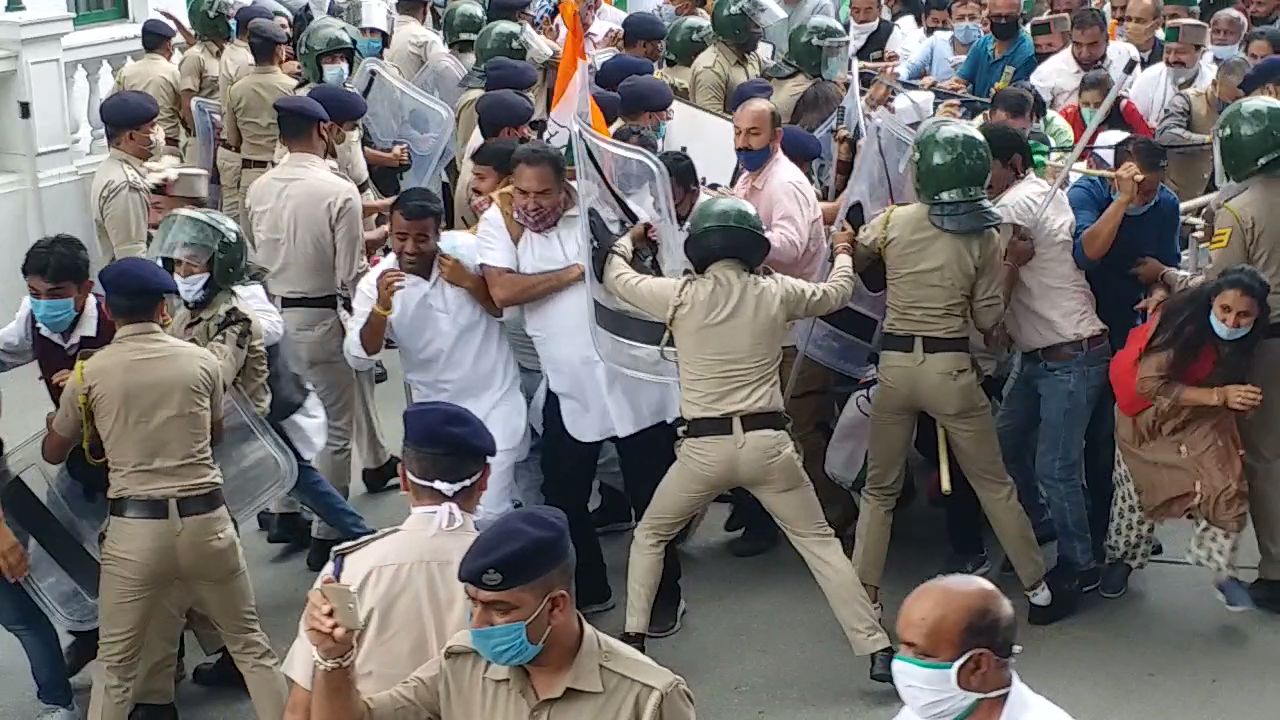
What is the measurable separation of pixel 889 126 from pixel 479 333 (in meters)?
1.83

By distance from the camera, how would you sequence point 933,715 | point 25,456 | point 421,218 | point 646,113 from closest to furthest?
1. point 933,715
2. point 25,456
3. point 421,218
4. point 646,113

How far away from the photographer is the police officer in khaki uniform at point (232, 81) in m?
9.10

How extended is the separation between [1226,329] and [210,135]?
6084 mm

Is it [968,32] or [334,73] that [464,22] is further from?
[968,32]

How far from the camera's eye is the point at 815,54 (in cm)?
801

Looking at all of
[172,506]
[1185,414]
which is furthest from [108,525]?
[1185,414]

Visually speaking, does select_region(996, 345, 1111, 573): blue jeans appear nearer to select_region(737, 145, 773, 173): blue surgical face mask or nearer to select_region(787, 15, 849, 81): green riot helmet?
select_region(737, 145, 773, 173): blue surgical face mask

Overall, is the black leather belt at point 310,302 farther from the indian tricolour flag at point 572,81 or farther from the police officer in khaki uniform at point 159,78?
the police officer in khaki uniform at point 159,78

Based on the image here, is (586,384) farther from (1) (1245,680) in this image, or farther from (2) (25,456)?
(1) (1245,680)

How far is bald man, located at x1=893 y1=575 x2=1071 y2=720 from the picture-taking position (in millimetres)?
3182

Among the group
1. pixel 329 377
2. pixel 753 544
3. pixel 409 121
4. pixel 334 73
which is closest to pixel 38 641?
pixel 329 377

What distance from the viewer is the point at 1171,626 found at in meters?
6.28

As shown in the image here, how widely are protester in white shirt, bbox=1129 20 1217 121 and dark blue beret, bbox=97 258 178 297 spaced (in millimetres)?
5943

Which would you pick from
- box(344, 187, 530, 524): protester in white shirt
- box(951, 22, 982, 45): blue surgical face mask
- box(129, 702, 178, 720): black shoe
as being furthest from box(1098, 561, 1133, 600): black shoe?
box(951, 22, 982, 45): blue surgical face mask
